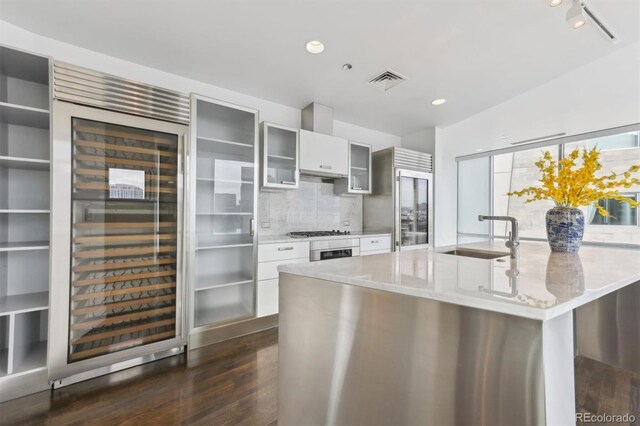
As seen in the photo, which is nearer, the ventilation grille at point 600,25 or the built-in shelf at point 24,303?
the built-in shelf at point 24,303

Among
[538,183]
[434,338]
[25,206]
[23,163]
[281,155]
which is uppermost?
[281,155]

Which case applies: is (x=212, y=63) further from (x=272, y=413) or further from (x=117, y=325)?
(x=272, y=413)

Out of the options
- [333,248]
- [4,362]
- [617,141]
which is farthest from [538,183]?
[4,362]

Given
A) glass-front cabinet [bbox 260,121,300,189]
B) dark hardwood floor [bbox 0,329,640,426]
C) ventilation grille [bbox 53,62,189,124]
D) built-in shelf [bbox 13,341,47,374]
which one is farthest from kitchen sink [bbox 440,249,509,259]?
built-in shelf [bbox 13,341,47,374]

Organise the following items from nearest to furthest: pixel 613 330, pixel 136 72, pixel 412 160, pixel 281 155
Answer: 1. pixel 613 330
2. pixel 136 72
3. pixel 281 155
4. pixel 412 160

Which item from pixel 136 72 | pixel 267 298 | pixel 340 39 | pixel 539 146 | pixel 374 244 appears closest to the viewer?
pixel 340 39

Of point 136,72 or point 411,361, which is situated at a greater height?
point 136,72

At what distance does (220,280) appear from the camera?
2693 mm

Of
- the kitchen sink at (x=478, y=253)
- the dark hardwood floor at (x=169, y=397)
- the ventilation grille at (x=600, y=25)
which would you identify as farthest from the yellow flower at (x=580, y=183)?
the dark hardwood floor at (x=169, y=397)

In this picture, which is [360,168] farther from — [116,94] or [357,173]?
[116,94]

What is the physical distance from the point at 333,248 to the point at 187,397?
192 cm

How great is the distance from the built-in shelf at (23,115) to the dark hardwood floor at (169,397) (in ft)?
5.90

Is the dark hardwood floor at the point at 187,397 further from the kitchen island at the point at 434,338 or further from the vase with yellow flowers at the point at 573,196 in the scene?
the vase with yellow flowers at the point at 573,196

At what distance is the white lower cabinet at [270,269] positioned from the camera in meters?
2.79
